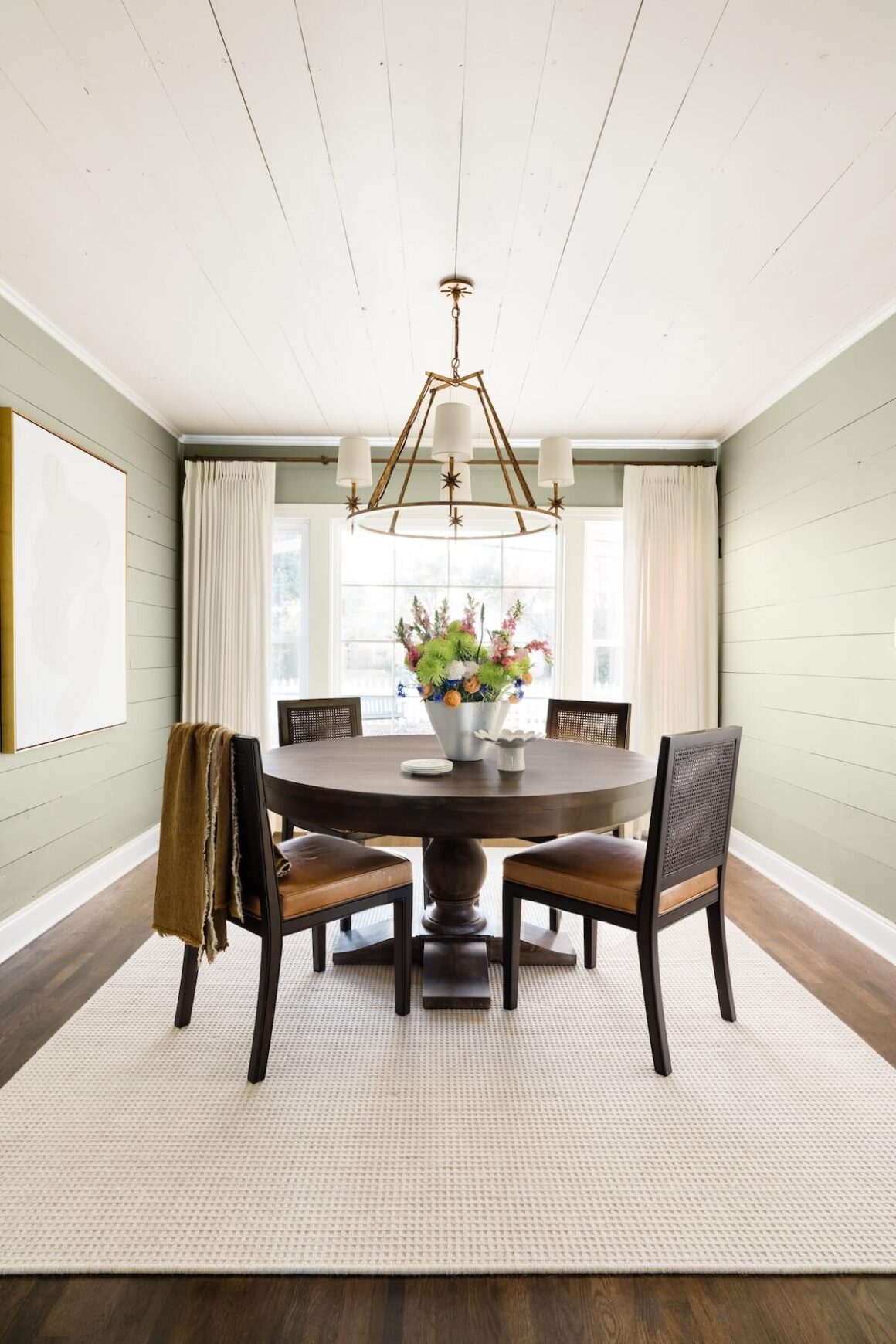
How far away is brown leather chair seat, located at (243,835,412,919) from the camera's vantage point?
6.89 ft

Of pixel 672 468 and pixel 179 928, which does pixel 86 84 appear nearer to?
pixel 179 928

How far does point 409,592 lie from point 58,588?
89.1 inches

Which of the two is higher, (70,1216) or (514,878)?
(514,878)

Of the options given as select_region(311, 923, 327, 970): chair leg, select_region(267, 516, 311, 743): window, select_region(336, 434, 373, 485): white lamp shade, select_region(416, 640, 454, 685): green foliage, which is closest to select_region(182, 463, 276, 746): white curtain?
select_region(267, 516, 311, 743): window

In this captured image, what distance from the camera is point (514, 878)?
2.32 m

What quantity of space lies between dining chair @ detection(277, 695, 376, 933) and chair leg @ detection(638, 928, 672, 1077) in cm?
147

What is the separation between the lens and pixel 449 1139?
1782 millimetres

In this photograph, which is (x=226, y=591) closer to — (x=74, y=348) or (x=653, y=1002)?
(x=74, y=348)

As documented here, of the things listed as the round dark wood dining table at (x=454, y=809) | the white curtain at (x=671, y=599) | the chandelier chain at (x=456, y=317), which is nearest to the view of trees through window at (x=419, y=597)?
the white curtain at (x=671, y=599)

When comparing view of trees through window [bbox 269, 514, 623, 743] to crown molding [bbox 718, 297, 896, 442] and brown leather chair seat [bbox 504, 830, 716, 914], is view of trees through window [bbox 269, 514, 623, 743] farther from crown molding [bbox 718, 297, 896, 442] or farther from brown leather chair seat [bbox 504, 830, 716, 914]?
brown leather chair seat [bbox 504, 830, 716, 914]

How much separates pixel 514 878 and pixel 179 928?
994mm

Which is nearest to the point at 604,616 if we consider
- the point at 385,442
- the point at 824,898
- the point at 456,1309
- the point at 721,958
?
the point at 385,442

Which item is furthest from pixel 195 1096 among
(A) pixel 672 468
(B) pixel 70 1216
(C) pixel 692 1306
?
(A) pixel 672 468

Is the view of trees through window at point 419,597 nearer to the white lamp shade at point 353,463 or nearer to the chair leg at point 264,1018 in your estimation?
the white lamp shade at point 353,463
